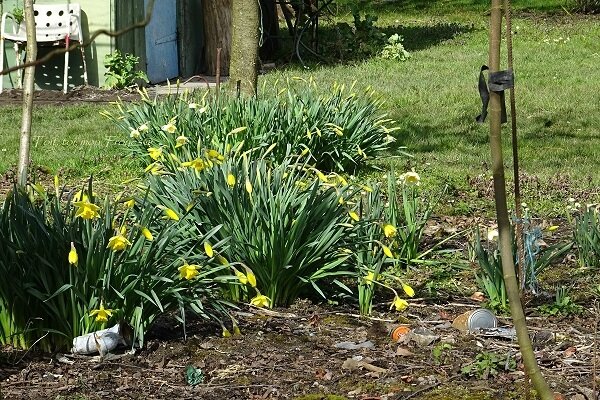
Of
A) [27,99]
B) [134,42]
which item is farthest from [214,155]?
[134,42]

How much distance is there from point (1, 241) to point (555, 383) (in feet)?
6.92

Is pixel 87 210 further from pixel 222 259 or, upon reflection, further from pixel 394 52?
pixel 394 52

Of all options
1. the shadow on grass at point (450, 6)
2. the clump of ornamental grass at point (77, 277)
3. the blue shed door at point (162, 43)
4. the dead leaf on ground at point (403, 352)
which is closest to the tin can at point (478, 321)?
the dead leaf on ground at point (403, 352)

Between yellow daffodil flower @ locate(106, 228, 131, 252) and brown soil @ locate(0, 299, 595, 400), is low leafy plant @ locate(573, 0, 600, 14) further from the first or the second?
yellow daffodil flower @ locate(106, 228, 131, 252)

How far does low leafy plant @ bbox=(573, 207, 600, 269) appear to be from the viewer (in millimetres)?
5145

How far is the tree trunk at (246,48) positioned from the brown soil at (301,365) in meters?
4.47

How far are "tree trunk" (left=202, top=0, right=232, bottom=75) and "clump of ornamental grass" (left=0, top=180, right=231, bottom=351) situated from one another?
1120 centimetres

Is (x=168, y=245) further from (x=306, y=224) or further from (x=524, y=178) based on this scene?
(x=524, y=178)

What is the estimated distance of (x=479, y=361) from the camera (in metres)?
3.98

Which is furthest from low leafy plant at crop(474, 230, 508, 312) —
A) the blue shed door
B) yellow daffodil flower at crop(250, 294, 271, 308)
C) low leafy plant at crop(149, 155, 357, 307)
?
the blue shed door

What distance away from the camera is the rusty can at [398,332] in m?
4.35

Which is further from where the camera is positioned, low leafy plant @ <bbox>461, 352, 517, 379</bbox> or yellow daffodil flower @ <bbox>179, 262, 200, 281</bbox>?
yellow daffodil flower @ <bbox>179, 262, 200, 281</bbox>

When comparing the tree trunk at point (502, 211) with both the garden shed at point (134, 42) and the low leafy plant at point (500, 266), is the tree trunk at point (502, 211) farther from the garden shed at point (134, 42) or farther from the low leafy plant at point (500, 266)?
the garden shed at point (134, 42)

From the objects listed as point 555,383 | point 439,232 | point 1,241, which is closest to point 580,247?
point 439,232
